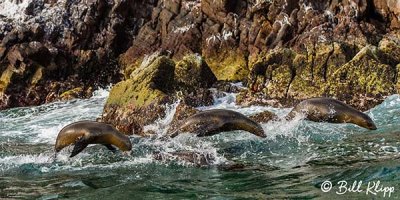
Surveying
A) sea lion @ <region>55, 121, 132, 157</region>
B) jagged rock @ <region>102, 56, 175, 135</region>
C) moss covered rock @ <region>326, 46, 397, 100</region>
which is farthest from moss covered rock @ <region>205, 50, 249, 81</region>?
sea lion @ <region>55, 121, 132, 157</region>

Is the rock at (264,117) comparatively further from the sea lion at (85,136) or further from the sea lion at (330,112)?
the sea lion at (85,136)

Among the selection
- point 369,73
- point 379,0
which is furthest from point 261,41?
point 369,73

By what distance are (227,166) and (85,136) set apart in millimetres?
2677

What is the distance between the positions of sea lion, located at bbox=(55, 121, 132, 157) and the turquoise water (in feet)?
1.34

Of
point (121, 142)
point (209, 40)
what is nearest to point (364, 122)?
point (121, 142)

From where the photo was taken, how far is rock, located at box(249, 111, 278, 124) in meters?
14.1

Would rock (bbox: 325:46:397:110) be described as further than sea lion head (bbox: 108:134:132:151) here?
Yes

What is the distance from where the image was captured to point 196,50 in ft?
76.7

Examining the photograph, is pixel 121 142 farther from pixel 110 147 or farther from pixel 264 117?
pixel 264 117

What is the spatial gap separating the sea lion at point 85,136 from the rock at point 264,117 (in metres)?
4.72

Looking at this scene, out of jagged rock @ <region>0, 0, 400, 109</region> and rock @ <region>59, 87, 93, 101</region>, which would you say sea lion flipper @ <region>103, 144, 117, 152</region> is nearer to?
jagged rock @ <region>0, 0, 400, 109</region>

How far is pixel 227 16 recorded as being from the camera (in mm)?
23375

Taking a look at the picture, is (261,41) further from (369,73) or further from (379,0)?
(369,73)

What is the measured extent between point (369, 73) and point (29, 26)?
54.7 feet
